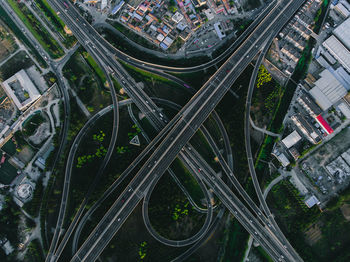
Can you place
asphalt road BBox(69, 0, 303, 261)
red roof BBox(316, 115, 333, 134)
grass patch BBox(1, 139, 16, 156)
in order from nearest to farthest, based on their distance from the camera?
asphalt road BBox(69, 0, 303, 261) → red roof BBox(316, 115, 333, 134) → grass patch BBox(1, 139, 16, 156)

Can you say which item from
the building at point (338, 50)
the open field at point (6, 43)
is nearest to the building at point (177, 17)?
the building at point (338, 50)

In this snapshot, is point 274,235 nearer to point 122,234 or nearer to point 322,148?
point 322,148

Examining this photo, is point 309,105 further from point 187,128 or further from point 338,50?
point 187,128

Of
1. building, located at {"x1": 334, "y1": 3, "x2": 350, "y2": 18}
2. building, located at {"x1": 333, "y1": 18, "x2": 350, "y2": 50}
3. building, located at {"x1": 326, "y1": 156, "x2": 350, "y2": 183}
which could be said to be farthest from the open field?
building, located at {"x1": 326, "y1": 156, "x2": 350, "y2": 183}

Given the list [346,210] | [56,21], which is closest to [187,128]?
[346,210]

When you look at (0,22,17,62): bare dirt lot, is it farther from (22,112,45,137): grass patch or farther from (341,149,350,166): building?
(341,149,350,166): building

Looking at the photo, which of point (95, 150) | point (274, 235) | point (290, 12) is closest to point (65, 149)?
point (95, 150)
